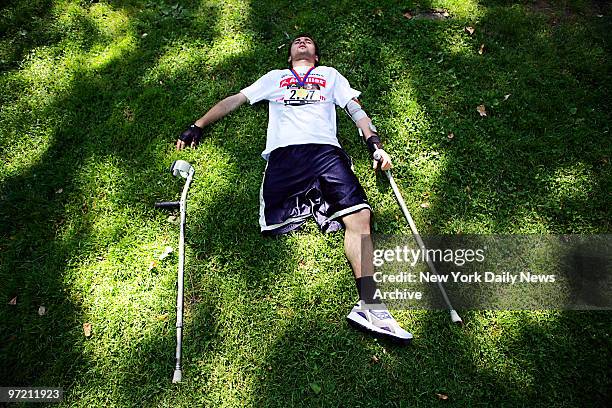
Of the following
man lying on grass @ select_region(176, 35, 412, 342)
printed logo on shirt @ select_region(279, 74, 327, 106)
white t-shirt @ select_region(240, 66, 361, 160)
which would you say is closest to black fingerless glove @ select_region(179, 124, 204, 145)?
man lying on grass @ select_region(176, 35, 412, 342)

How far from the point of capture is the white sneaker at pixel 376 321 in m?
3.63

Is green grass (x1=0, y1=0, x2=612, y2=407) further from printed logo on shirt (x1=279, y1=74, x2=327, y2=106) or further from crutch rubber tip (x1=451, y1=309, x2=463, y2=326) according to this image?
printed logo on shirt (x1=279, y1=74, x2=327, y2=106)

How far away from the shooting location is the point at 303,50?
5.41m

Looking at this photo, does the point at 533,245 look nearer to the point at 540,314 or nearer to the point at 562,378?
the point at 540,314

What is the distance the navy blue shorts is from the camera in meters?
4.30

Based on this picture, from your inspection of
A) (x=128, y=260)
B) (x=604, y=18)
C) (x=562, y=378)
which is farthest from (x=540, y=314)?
(x=604, y=18)

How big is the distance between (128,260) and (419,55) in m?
5.01

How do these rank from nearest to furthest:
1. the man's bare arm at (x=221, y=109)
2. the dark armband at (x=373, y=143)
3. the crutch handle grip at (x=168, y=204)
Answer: the crutch handle grip at (x=168, y=204)
the dark armband at (x=373, y=143)
the man's bare arm at (x=221, y=109)

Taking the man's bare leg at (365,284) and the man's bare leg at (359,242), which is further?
the man's bare leg at (359,242)

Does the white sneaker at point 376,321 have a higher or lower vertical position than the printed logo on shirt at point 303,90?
lower

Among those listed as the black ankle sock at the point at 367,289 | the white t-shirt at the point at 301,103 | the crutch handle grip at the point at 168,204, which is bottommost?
the black ankle sock at the point at 367,289

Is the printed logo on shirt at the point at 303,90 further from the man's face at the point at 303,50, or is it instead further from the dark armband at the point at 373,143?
the dark armband at the point at 373,143

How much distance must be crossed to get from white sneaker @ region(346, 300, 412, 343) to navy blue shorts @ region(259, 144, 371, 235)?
A: 97cm

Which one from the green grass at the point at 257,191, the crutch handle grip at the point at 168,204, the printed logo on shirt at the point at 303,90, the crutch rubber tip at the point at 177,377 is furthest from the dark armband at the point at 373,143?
the crutch rubber tip at the point at 177,377
